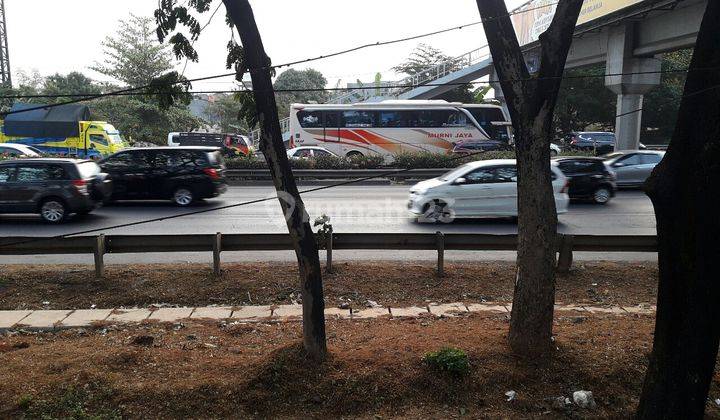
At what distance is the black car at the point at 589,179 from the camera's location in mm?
17797

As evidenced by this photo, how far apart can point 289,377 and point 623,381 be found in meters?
3.17

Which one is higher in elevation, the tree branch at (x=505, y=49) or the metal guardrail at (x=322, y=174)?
the tree branch at (x=505, y=49)

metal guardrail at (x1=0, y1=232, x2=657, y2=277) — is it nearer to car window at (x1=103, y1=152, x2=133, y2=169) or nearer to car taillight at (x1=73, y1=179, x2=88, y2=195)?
car taillight at (x1=73, y1=179, x2=88, y2=195)

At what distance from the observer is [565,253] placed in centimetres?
921

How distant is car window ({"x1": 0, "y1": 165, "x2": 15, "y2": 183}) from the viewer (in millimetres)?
14203

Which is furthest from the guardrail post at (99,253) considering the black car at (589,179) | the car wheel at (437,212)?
the black car at (589,179)

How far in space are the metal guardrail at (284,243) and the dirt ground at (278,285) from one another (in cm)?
36

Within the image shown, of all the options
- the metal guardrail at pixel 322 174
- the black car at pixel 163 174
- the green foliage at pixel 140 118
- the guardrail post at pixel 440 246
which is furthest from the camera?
the green foliage at pixel 140 118

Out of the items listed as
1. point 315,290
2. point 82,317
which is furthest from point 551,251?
point 82,317

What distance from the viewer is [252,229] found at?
13.7 m

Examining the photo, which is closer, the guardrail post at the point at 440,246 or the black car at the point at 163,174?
the guardrail post at the point at 440,246

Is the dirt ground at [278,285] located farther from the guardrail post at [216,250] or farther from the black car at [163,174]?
the black car at [163,174]

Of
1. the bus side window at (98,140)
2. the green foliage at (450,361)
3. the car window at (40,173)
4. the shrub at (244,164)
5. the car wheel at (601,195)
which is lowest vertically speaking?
the green foliage at (450,361)

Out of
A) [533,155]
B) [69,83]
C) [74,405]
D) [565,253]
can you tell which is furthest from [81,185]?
[69,83]
